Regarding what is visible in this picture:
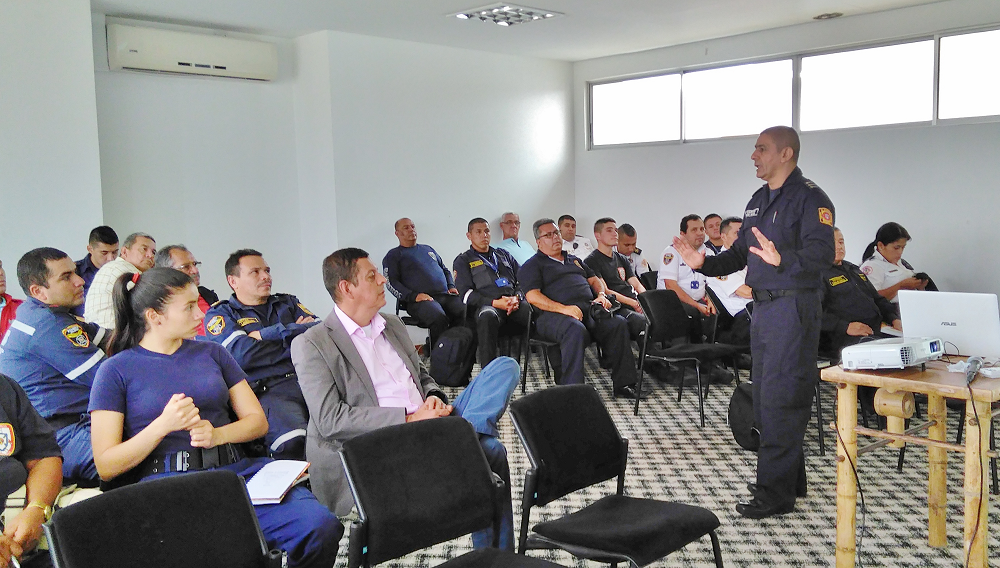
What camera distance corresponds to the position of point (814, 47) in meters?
7.54

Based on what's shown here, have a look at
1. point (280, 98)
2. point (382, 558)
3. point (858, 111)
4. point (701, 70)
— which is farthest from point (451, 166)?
point (382, 558)

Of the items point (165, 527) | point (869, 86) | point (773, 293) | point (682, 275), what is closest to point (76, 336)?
point (165, 527)

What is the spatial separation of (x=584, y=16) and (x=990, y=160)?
3633mm

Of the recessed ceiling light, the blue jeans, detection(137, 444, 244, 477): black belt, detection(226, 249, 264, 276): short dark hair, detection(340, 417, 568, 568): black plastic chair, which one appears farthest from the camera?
the recessed ceiling light

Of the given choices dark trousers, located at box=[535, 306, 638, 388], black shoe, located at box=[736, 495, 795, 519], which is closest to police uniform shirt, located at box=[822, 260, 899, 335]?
dark trousers, located at box=[535, 306, 638, 388]

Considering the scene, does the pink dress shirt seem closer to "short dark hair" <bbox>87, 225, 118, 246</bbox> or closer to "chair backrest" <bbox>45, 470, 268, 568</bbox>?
"chair backrest" <bbox>45, 470, 268, 568</bbox>

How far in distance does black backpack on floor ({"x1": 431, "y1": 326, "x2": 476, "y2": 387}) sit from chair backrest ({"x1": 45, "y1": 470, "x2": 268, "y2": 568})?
4237mm

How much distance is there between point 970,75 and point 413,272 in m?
5.12

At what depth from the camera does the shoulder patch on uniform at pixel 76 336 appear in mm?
3018

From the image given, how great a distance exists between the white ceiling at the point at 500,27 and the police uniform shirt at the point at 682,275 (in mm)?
2127

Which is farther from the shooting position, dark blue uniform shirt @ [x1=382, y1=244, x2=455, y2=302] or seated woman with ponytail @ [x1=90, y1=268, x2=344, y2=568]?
dark blue uniform shirt @ [x1=382, y1=244, x2=455, y2=302]

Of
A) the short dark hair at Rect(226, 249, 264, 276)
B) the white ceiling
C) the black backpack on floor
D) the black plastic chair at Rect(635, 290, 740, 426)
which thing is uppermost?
the white ceiling

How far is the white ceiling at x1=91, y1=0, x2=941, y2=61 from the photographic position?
6.39 m

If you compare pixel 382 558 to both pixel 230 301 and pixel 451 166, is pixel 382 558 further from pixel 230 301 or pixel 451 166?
pixel 451 166
